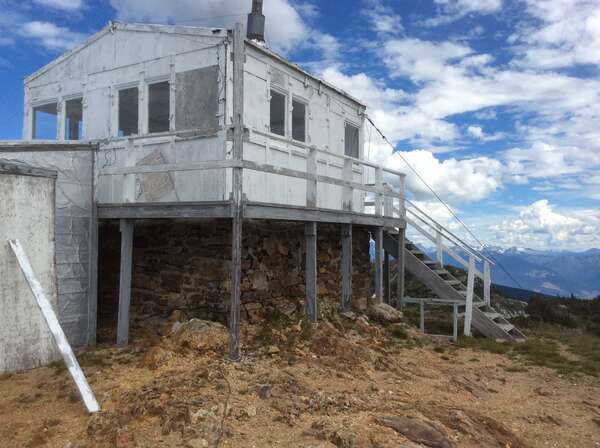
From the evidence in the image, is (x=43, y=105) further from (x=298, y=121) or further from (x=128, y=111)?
(x=298, y=121)

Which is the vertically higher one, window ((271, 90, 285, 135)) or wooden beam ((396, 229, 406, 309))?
window ((271, 90, 285, 135))

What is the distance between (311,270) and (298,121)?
144 inches

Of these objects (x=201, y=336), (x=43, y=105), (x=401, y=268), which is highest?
(x=43, y=105)

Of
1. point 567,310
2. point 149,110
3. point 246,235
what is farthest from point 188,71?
point 567,310

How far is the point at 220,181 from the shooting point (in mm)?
9219

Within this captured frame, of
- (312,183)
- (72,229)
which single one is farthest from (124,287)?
(312,183)

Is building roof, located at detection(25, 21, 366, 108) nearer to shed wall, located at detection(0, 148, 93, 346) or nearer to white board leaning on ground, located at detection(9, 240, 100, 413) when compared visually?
shed wall, located at detection(0, 148, 93, 346)

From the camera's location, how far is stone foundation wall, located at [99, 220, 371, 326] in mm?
9188

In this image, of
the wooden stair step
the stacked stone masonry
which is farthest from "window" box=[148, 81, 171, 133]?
the wooden stair step

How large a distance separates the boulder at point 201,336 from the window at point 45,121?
639cm

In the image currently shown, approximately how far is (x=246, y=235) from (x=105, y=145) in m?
3.66

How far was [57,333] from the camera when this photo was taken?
621cm

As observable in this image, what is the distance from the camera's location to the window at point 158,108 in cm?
1015

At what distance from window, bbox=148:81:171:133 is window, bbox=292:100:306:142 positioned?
2799 millimetres
